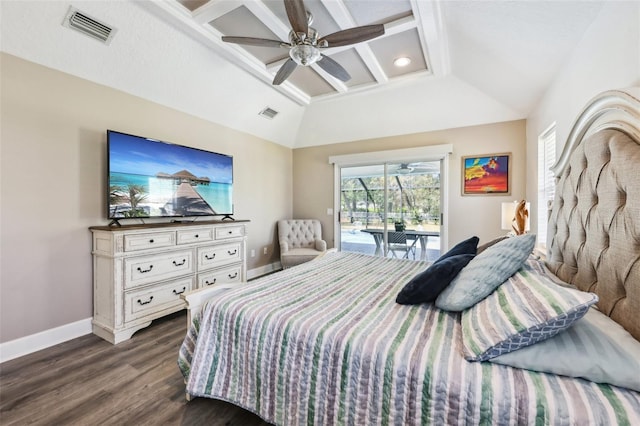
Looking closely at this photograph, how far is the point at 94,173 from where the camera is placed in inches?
102

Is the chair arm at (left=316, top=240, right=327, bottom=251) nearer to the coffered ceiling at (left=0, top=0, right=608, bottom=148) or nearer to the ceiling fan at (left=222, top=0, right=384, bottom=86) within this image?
the coffered ceiling at (left=0, top=0, right=608, bottom=148)

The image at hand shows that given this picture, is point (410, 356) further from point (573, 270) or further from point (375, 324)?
point (573, 270)

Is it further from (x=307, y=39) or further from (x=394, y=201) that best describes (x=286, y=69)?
(x=394, y=201)

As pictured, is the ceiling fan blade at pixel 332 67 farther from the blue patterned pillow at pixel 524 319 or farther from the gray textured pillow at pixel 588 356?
the gray textured pillow at pixel 588 356

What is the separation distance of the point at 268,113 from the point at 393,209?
2.67 meters

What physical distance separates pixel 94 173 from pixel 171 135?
0.98 meters

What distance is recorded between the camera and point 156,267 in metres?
2.65

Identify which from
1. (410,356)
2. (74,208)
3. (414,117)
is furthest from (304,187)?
(410,356)

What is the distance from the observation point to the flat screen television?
266 cm

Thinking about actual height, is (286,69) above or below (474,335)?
above

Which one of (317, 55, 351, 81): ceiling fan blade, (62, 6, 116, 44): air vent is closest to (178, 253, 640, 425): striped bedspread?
(317, 55, 351, 81): ceiling fan blade

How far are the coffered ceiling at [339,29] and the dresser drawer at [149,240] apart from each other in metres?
1.99

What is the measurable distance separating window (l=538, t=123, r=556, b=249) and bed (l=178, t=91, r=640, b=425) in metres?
1.19

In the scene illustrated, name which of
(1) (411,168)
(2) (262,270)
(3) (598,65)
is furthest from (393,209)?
(3) (598,65)
